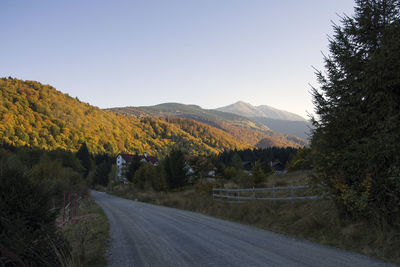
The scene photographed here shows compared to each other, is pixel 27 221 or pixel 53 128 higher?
pixel 53 128

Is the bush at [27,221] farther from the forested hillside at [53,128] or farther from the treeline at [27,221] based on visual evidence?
the forested hillside at [53,128]

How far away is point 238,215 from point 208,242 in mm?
6999

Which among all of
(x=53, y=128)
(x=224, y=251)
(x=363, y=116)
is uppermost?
(x=53, y=128)

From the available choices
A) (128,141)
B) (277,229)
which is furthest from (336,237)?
(128,141)

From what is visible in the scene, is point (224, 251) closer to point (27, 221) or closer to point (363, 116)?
point (27, 221)

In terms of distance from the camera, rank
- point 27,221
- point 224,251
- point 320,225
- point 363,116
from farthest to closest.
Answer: point 320,225 → point 363,116 → point 224,251 → point 27,221

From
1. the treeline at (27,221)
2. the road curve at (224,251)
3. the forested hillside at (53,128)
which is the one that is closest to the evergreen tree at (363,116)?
the road curve at (224,251)

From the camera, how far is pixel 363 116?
8.71m

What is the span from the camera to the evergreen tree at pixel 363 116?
7805 millimetres

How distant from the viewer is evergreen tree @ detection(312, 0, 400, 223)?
25.6 ft

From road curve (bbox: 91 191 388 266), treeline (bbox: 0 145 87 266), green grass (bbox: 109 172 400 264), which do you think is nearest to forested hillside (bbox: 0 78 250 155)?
green grass (bbox: 109 172 400 264)

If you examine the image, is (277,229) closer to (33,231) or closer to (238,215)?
(238,215)

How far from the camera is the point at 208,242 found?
891cm

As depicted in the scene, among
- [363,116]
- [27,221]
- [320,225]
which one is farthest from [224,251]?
[363,116]
